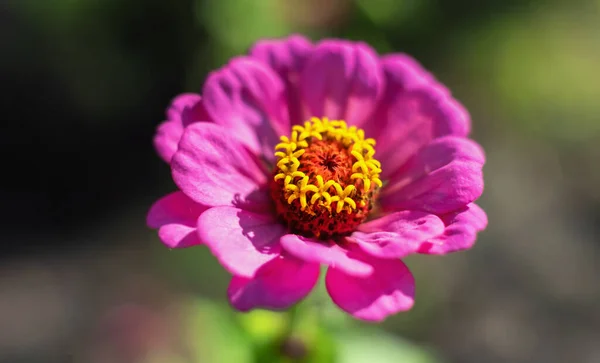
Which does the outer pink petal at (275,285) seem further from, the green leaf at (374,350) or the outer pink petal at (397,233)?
the green leaf at (374,350)

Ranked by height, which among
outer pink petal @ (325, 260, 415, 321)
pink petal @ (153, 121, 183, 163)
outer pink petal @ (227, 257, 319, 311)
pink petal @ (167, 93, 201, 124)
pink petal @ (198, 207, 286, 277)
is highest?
pink petal @ (167, 93, 201, 124)

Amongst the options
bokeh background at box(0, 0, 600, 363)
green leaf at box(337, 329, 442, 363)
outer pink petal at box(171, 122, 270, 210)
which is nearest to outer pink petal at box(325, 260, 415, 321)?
outer pink petal at box(171, 122, 270, 210)

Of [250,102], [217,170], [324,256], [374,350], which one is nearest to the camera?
[324,256]

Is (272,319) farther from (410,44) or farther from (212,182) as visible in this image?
(410,44)

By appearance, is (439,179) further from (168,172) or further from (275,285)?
(168,172)

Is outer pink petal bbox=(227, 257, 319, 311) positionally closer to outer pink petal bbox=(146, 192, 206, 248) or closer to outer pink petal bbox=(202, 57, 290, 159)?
outer pink petal bbox=(146, 192, 206, 248)

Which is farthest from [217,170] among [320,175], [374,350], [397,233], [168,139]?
[374,350]
